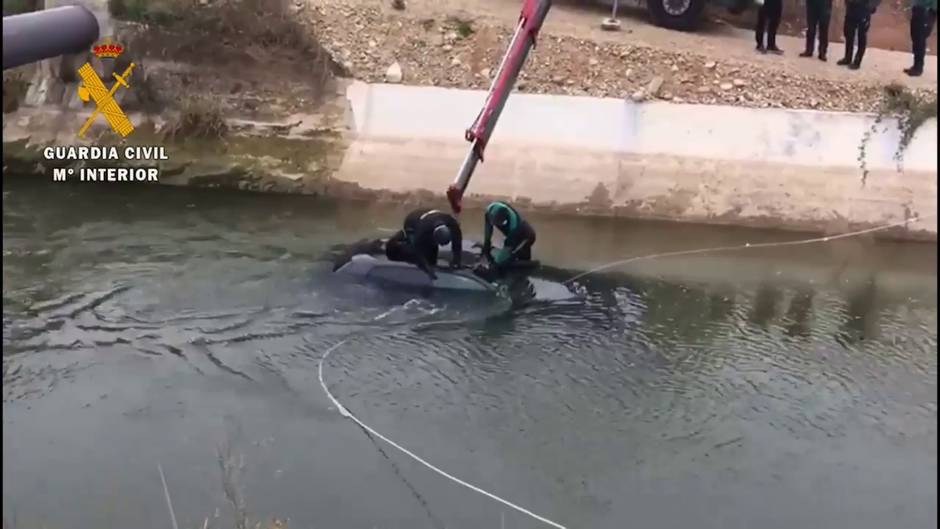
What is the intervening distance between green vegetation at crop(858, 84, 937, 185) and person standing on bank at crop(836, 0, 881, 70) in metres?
1.24

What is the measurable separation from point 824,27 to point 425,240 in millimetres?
9633

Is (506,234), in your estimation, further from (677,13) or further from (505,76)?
(677,13)

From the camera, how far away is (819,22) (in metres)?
16.3

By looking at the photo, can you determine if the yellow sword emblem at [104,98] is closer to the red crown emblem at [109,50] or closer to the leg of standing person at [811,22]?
the red crown emblem at [109,50]

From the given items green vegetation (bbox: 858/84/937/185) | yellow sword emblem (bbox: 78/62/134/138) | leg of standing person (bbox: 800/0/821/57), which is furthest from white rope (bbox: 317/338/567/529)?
leg of standing person (bbox: 800/0/821/57)

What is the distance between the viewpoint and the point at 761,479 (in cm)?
757

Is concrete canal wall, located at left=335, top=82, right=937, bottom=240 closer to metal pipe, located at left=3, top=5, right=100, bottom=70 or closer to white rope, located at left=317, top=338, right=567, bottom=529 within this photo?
white rope, located at left=317, top=338, right=567, bottom=529

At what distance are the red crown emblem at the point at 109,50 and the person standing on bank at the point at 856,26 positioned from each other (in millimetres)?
12173

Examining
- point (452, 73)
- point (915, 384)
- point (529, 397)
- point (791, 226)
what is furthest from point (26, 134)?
point (915, 384)

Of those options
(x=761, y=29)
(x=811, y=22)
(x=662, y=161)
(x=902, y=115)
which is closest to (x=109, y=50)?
(x=662, y=161)

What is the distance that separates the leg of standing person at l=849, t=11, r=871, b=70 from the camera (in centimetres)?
1560

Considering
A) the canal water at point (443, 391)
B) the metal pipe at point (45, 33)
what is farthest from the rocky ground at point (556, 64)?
the metal pipe at point (45, 33)

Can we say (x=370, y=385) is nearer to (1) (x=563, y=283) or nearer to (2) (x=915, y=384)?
(1) (x=563, y=283)

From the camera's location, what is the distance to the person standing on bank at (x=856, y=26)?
15188 millimetres
